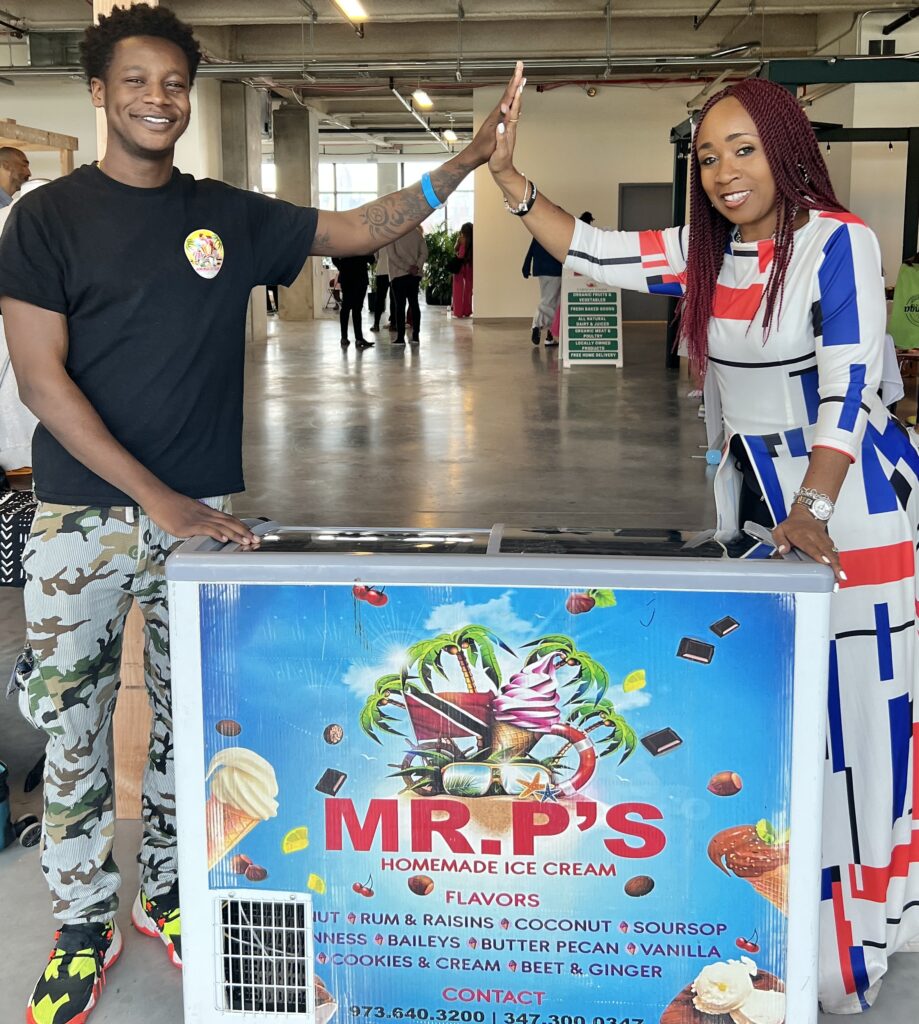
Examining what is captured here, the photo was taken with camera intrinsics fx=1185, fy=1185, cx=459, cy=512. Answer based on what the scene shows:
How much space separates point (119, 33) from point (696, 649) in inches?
51.4

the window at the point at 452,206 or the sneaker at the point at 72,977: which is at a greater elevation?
the window at the point at 452,206

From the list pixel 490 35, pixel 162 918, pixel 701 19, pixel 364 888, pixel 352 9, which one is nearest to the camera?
pixel 364 888

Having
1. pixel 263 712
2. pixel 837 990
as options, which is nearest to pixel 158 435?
pixel 263 712

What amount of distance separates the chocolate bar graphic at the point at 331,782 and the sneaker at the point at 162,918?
774 mm

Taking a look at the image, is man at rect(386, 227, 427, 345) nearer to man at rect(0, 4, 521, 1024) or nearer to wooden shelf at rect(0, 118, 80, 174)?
wooden shelf at rect(0, 118, 80, 174)

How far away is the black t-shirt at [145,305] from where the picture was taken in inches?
72.2

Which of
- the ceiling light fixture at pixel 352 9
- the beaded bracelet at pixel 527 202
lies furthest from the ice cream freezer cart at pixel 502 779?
the ceiling light fixture at pixel 352 9

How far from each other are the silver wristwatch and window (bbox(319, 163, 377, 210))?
29.7m

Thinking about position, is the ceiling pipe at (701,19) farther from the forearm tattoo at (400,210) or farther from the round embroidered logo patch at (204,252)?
the round embroidered logo patch at (204,252)

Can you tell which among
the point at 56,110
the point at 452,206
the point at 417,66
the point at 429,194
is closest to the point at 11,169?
the point at 429,194

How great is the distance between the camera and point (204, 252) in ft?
6.42

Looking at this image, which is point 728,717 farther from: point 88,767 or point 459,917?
point 88,767

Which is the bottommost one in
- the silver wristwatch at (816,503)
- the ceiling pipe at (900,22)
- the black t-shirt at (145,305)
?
the silver wristwatch at (816,503)

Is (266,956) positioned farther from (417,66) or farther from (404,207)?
(417,66)
